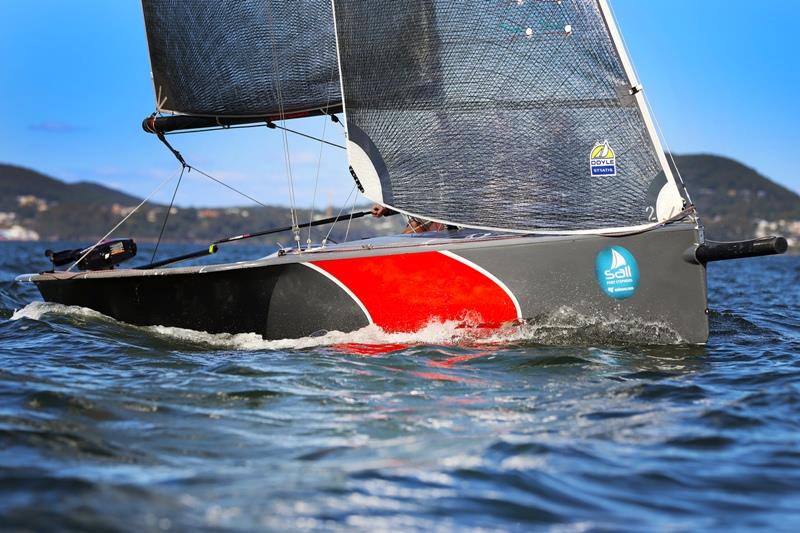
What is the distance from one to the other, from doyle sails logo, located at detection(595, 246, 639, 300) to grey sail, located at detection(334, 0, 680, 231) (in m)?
0.21

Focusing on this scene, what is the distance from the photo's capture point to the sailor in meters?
7.93

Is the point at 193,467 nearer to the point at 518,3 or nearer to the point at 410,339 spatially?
the point at 410,339

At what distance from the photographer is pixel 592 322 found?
22.1 ft

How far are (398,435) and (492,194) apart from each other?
2.90m

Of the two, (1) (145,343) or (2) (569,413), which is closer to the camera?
(2) (569,413)

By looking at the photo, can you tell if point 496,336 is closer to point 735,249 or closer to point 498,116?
point 498,116

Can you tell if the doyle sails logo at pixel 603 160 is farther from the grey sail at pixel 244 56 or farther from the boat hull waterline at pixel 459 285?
the grey sail at pixel 244 56

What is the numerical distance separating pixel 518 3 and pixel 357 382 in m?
2.84

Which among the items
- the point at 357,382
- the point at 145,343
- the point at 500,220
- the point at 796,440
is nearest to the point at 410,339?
the point at 500,220

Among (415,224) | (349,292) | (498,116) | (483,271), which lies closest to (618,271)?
(483,271)

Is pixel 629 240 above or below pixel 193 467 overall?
above

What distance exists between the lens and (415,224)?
8289 mm

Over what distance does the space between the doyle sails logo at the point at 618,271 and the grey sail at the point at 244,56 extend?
9.24ft

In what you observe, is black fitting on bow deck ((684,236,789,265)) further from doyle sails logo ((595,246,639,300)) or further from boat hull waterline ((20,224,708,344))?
doyle sails logo ((595,246,639,300))
